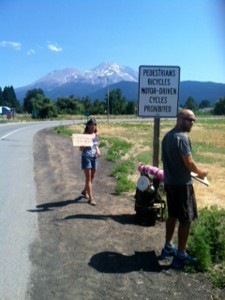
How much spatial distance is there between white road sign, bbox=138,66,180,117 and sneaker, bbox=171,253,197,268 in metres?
3.19

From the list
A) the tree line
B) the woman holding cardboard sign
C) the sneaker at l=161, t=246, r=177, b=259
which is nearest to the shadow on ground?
the sneaker at l=161, t=246, r=177, b=259

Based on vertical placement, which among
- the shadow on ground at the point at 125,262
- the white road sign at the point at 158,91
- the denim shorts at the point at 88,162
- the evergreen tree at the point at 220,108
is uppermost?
the white road sign at the point at 158,91

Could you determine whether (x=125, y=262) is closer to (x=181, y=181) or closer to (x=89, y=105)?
(x=181, y=181)

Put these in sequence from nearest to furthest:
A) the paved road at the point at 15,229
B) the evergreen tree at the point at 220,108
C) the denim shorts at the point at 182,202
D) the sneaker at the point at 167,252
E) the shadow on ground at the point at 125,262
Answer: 1. the paved road at the point at 15,229
2. the shadow on ground at the point at 125,262
3. the denim shorts at the point at 182,202
4. the sneaker at the point at 167,252
5. the evergreen tree at the point at 220,108

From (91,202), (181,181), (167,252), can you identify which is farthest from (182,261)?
(91,202)

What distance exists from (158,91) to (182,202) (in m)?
3.09

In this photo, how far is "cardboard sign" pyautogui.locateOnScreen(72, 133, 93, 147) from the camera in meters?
→ 8.82

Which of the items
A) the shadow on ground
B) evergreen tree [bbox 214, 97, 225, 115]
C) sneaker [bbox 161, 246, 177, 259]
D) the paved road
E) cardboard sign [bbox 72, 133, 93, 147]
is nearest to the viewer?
Result: the paved road

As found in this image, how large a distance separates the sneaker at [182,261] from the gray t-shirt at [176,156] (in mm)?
866

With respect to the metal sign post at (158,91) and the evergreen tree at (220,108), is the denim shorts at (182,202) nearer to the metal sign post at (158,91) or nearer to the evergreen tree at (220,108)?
the metal sign post at (158,91)

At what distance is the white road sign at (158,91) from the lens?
813 cm

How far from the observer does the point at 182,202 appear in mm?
5551

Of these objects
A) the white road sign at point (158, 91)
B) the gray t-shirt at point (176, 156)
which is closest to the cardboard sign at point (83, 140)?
the white road sign at point (158, 91)

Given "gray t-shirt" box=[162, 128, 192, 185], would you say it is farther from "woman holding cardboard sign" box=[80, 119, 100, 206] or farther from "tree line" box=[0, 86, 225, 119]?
"tree line" box=[0, 86, 225, 119]
